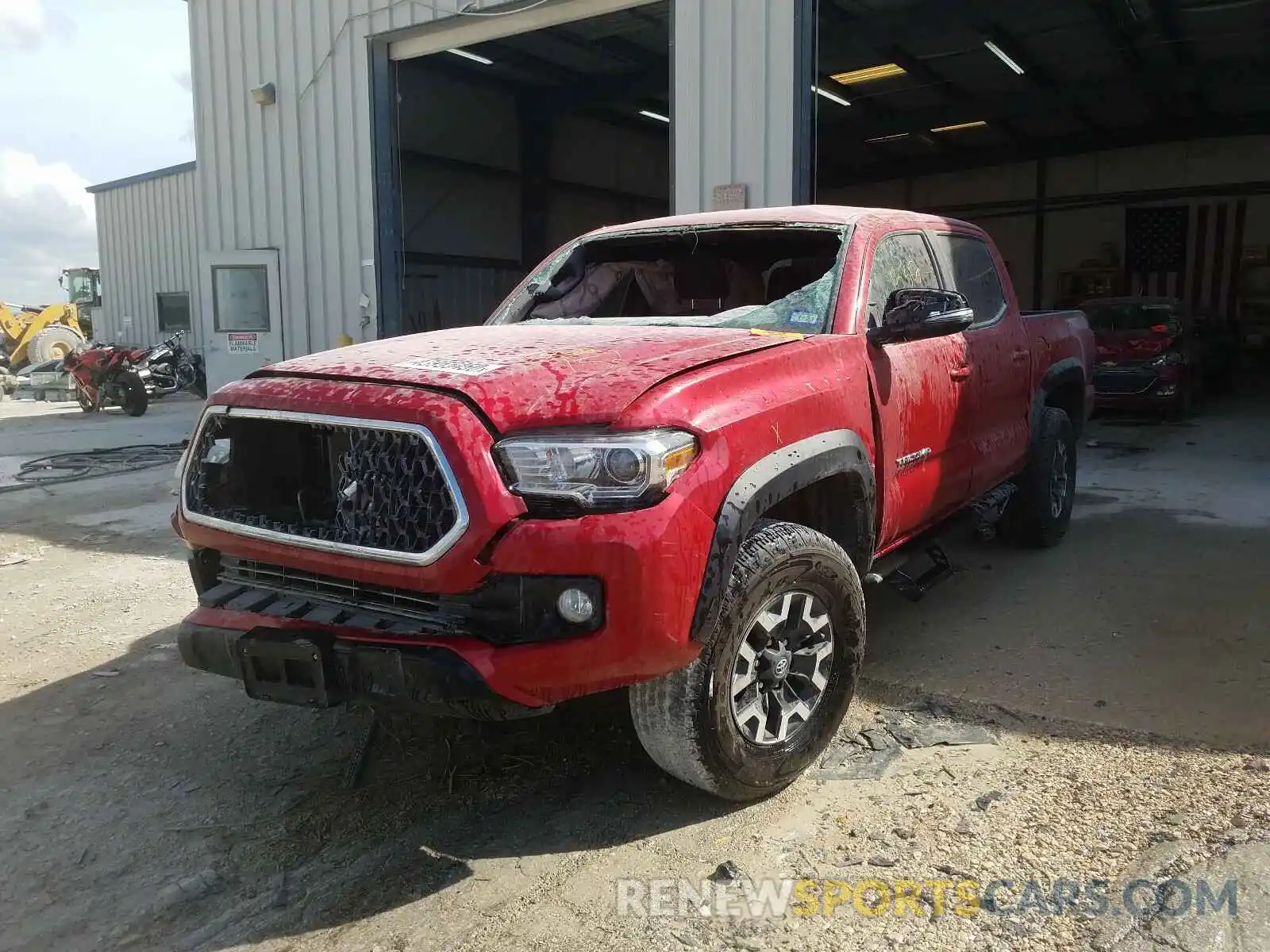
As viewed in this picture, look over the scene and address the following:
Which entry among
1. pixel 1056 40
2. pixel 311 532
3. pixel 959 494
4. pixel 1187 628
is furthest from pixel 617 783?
pixel 1056 40

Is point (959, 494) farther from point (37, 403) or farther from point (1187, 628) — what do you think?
point (37, 403)

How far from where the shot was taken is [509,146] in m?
16.0

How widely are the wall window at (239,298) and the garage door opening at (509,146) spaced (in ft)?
6.14

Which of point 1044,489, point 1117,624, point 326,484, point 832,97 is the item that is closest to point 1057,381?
point 1044,489

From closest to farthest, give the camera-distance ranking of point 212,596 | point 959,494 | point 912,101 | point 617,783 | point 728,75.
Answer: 1. point 212,596
2. point 617,783
3. point 959,494
4. point 728,75
5. point 912,101

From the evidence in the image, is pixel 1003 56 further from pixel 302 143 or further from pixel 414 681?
pixel 414 681

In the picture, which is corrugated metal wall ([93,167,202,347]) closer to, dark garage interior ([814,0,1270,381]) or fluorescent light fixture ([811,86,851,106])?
fluorescent light fixture ([811,86,851,106])

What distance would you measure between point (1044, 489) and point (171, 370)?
54.7 ft

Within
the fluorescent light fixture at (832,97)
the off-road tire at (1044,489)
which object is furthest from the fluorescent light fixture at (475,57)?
the off-road tire at (1044,489)

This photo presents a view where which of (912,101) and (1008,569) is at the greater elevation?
(912,101)

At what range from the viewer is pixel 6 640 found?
4.81 m

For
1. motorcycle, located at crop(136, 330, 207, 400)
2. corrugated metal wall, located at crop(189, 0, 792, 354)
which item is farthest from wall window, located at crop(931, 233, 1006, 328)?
motorcycle, located at crop(136, 330, 207, 400)

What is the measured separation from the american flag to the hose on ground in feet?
66.9

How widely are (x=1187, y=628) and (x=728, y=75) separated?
17.9ft
